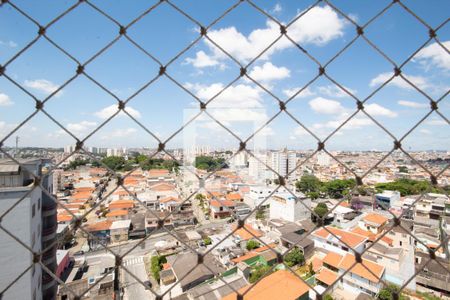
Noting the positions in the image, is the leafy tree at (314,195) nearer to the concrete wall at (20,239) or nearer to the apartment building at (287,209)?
the apartment building at (287,209)

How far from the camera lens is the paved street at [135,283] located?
18.6 ft

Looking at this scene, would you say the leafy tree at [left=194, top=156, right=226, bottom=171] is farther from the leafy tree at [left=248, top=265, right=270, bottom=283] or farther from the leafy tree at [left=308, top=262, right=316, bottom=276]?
the leafy tree at [left=308, top=262, right=316, bottom=276]

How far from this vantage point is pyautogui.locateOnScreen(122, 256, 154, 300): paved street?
18.6 ft

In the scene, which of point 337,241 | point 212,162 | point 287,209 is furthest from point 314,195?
point 212,162

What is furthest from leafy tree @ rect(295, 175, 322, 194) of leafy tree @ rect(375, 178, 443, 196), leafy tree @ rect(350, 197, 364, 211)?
leafy tree @ rect(375, 178, 443, 196)

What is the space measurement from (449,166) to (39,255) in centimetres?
121

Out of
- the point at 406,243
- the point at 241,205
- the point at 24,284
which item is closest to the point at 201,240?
the point at 241,205

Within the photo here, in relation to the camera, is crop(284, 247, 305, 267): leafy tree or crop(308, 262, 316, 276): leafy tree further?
crop(284, 247, 305, 267): leafy tree

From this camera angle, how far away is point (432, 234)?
8.02 metres

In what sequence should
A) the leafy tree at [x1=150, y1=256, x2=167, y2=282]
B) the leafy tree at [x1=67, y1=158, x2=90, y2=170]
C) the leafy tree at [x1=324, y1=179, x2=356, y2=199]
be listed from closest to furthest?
1. the leafy tree at [x1=150, y1=256, x2=167, y2=282]
2. the leafy tree at [x1=324, y1=179, x2=356, y2=199]
3. the leafy tree at [x1=67, y1=158, x2=90, y2=170]

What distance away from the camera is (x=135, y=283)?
6301mm

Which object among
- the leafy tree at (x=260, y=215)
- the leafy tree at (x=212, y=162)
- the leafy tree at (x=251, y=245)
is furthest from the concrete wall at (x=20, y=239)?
the leafy tree at (x=260, y=215)

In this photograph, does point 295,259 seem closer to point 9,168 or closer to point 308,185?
point 9,168

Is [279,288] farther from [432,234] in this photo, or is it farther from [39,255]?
[432,234]
